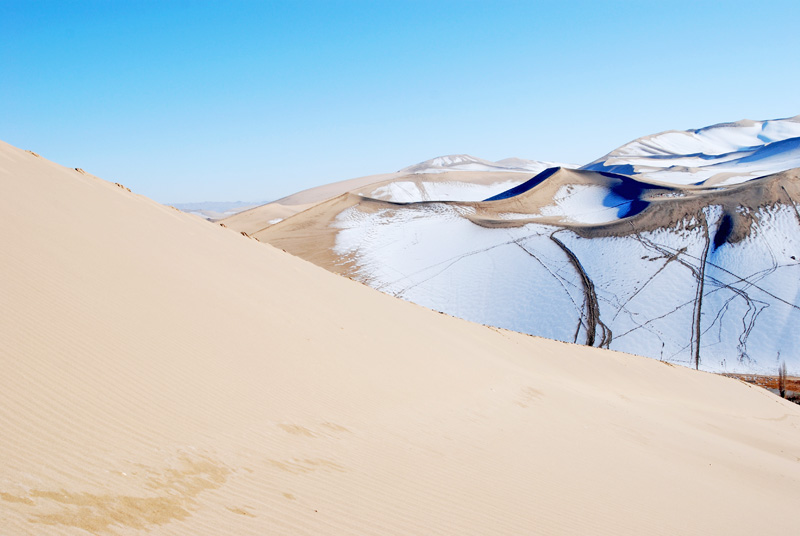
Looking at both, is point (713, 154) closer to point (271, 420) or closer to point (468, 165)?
point (468, 165)

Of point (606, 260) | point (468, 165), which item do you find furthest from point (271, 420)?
point (468, 165)

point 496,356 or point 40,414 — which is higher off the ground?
point 40,414

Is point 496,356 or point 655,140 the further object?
point 655,140

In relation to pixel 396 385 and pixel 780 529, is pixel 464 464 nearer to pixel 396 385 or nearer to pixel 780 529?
pixel 396 385

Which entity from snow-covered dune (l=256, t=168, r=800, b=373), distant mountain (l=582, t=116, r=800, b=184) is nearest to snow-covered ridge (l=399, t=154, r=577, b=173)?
distant mountain (l=582, t=116, r=800, b=184)

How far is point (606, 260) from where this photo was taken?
29688 mm

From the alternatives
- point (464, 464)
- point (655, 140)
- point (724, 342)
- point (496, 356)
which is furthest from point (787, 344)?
point (655, 140)

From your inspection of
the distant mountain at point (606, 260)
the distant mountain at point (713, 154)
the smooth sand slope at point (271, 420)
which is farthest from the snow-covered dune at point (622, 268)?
the distant mountain at point (713, 154)

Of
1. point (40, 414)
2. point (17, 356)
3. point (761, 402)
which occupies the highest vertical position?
point (17, 356)

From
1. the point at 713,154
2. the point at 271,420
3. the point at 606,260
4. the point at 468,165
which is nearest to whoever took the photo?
the point at 271,420

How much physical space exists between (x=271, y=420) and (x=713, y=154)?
120660 millimetres

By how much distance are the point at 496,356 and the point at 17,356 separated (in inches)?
360

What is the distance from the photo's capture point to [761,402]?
1577cm

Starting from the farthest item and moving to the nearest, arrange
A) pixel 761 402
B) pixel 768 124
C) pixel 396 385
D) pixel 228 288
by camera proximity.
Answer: pixel 768 124 < pixel 761 402 < pixel 228 288 < pixel 396 385
